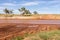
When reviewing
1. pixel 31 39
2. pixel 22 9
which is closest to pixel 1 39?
pixel 31 39

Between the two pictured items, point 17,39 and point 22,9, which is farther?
point 22,9

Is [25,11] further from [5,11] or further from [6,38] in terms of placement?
[6,38]

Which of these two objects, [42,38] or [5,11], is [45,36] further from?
[5,11]

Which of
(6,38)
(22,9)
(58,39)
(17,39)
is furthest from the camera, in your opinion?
(22,9)

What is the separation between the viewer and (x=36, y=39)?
1523cm

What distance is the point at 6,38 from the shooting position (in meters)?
18.1

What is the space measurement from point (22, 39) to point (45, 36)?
1958mm

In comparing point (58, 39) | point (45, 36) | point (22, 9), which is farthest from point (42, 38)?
point (22, 9)

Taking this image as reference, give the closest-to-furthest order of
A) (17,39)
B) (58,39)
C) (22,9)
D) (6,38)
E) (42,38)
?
(58,39) < (42,38) < (17,39) < (6,38) < (22,9)

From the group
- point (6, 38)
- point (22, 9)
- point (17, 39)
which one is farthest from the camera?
point (22, 9)

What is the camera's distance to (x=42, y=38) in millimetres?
15547

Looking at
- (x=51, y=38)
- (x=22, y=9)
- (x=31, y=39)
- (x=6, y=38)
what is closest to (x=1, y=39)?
(x=6, y=38)

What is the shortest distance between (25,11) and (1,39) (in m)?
53.3

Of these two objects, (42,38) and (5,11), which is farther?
(5,11)
